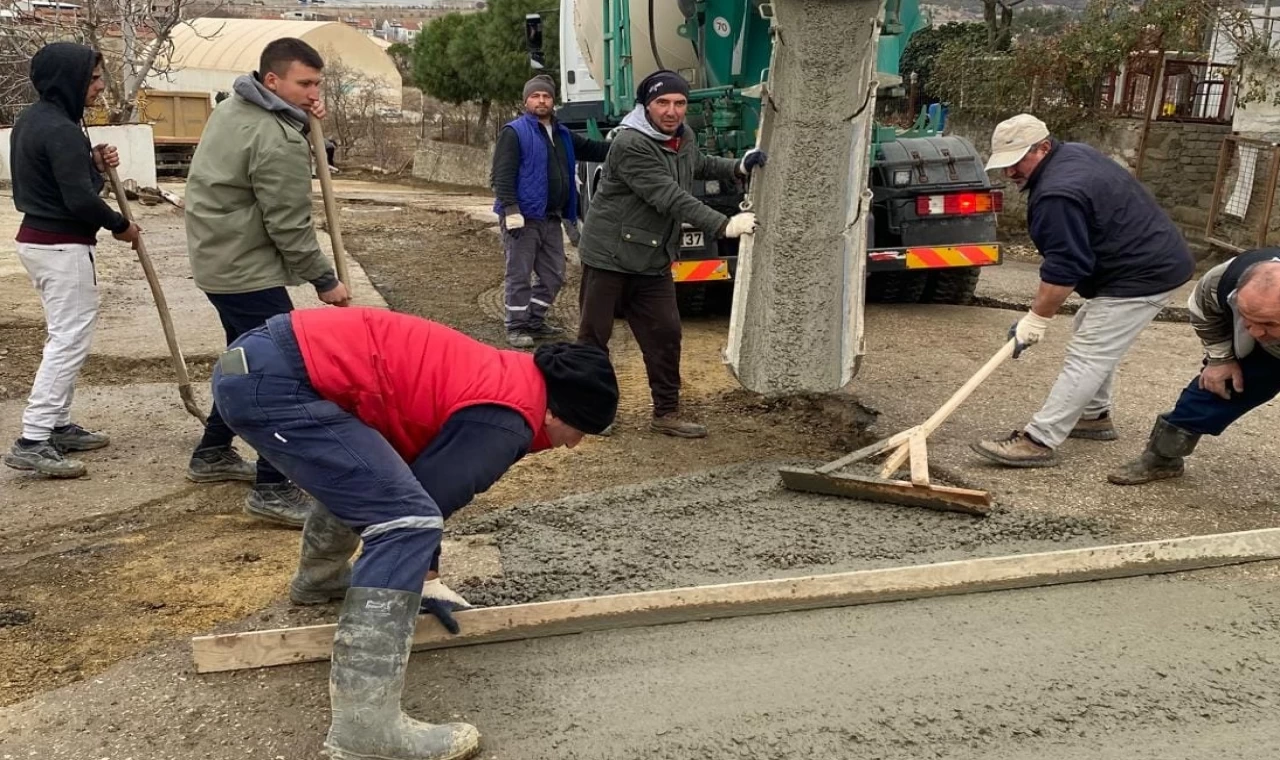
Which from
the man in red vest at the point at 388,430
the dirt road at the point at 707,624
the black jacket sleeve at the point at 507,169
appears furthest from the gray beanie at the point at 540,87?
the man in red vest at the point at 388,430

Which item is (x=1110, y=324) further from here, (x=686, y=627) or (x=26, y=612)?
(x=26, y=612)

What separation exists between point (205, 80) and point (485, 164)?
45.0ft

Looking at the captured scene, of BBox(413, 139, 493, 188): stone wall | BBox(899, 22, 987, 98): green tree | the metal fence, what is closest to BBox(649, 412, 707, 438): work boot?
the metal fence

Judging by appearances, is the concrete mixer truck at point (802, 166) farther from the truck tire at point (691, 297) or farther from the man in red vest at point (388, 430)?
the man in red vest at point (388, 430)

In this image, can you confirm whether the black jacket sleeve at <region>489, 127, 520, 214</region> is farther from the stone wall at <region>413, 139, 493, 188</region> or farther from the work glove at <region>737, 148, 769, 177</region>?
the stone wall at <region>413, 139, 493, 188</region>

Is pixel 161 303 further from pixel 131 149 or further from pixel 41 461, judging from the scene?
pixel 131 149

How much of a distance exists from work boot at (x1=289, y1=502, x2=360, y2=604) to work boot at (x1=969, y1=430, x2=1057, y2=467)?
8.98ft

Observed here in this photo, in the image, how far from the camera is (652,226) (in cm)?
487

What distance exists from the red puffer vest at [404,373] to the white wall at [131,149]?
13.5 m

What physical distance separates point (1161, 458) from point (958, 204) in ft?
10.1

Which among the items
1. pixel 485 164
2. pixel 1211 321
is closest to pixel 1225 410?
pixel 1211 321

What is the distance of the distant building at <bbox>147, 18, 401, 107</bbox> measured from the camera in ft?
93.3

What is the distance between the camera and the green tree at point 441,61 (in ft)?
62.8

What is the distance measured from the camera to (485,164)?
19.0 m
